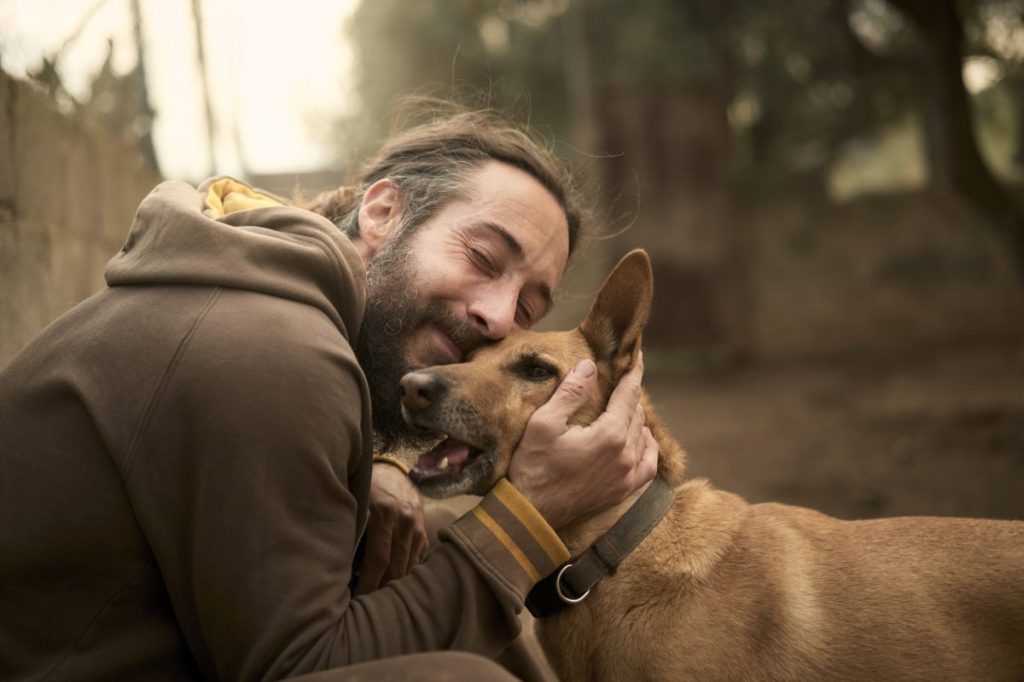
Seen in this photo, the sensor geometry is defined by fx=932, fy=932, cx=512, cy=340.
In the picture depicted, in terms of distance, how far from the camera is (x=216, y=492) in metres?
1.80

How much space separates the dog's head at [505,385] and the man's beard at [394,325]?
0.13 m

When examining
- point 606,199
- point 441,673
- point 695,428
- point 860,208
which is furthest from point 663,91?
point 441,673

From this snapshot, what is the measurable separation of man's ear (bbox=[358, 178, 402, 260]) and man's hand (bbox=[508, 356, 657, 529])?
2.75ft

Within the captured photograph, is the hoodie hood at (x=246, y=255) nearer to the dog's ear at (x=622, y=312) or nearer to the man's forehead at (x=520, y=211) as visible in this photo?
the man's forehead at (x=520, y=211)

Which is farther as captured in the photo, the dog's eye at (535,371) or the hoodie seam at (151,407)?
the dog's eye at (535,371)

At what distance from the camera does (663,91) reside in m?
11.5

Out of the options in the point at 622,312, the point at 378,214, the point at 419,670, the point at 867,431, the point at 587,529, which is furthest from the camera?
the point at 867,431

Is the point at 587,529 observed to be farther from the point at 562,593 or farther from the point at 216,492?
the point at 216,492

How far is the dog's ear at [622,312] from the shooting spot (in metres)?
2.79

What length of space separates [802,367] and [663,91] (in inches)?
149

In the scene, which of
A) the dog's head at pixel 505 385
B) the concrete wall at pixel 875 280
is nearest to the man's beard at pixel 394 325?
the dog's head at pixel 505 385

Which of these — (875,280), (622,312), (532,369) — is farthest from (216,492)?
(875,280)

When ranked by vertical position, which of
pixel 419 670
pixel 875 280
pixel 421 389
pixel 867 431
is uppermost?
pixel 421 389

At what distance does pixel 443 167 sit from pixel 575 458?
1216mm
